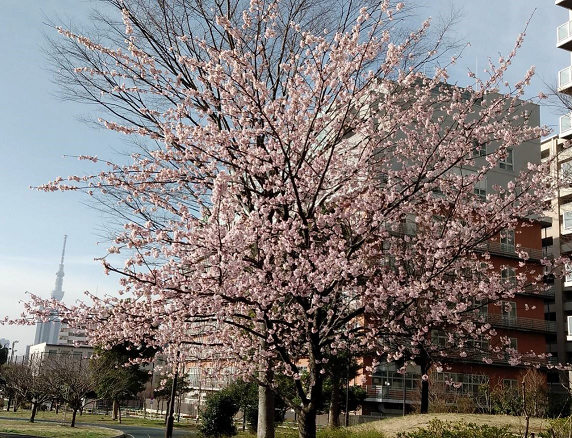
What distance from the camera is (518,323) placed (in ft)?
147

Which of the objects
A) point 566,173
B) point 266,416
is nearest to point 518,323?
point 566,173

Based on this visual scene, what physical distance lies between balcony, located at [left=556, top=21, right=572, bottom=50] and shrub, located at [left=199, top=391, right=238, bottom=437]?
2829 centimetres

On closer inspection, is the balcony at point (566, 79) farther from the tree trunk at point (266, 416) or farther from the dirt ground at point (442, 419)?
the tree trunk at point (266, 416)

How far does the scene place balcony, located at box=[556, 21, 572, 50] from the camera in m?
32.5

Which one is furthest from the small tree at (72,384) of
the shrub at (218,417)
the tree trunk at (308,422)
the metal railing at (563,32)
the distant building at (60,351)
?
the metal railing at (563,32)

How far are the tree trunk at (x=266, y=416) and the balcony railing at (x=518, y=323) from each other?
34202mm

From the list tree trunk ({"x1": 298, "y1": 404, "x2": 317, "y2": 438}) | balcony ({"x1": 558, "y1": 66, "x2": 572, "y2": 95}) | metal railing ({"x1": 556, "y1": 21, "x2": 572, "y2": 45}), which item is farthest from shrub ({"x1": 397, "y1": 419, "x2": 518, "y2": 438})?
metal railing ({"x1": 556, "y1": 21, "x2": 572, "y2": 45})

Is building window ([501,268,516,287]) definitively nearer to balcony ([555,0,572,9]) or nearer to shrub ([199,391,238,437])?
shrub ([199,391,238,437])

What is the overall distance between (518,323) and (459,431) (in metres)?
35.9

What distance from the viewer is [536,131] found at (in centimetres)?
1135

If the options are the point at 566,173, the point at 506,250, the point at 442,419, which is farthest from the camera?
the point at 506,250

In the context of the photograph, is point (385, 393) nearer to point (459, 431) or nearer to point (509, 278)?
point (459, 431)

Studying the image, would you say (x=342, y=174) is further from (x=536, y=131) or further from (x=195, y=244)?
(x=536, y=131)

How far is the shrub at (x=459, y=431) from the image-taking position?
11.9 m
